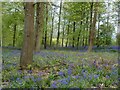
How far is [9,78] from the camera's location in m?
4.46

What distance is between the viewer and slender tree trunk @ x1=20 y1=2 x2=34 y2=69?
601 cm

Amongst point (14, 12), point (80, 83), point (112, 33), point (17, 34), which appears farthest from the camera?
Answer: point (17, 34)

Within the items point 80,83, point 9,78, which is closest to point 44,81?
point 80,83

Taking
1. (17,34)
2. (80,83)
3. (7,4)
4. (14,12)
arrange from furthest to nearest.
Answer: (17,34) < (14,12) < (7,4) < (80,83)

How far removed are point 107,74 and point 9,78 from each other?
192cm

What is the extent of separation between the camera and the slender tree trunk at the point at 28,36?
6.01m

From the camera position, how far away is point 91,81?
13.1 ft

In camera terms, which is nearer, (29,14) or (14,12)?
(29,14)

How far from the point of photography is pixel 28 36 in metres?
6.12

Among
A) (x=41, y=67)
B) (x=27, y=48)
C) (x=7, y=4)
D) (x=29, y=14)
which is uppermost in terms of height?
(x=7, y=4)

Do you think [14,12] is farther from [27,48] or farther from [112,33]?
[27,48]

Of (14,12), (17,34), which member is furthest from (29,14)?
(17,34)

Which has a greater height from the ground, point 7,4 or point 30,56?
point 7,4

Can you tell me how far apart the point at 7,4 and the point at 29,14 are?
23.1ft
